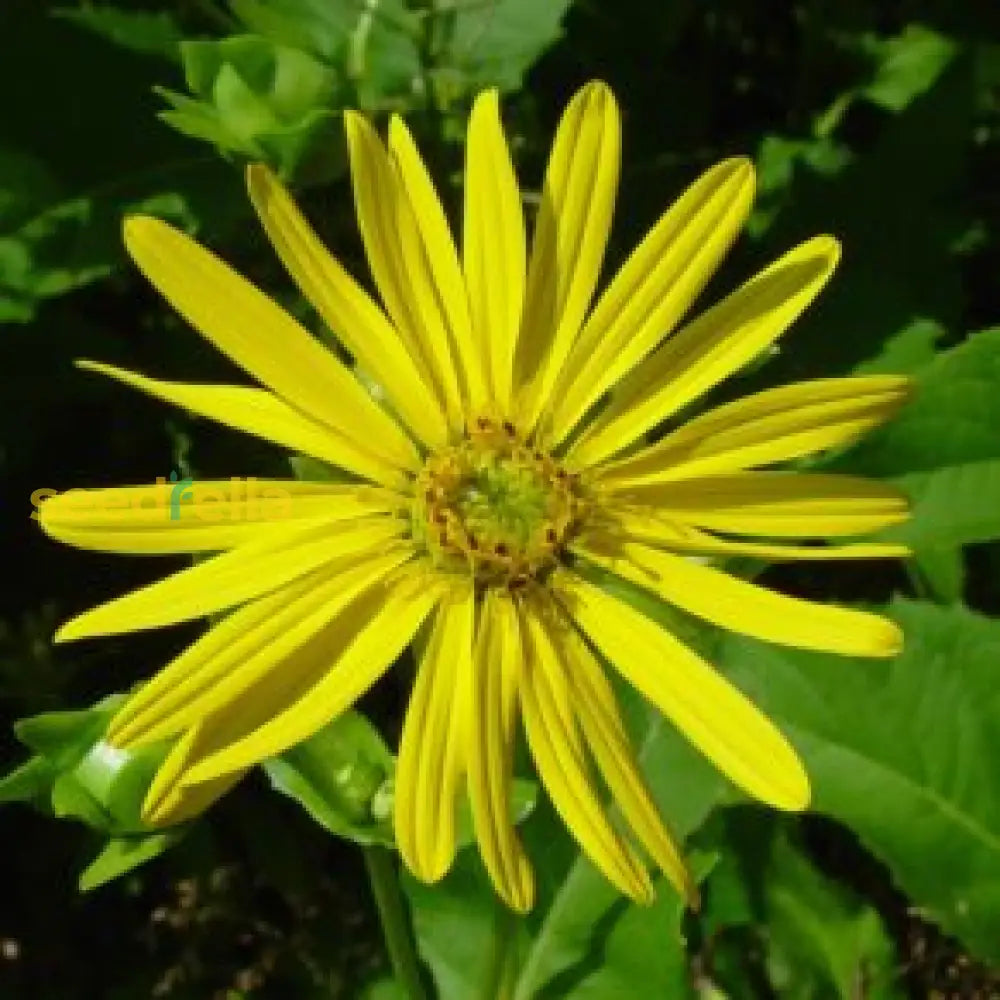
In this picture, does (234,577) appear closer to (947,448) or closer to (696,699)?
(696,699)

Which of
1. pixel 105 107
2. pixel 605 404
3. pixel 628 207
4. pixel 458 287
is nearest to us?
pixel 458 287

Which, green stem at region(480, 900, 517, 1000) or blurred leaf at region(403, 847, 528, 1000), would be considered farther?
blurred leaf at region(403, 847, 528, 1000)

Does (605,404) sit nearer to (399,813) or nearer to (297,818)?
(399,813)

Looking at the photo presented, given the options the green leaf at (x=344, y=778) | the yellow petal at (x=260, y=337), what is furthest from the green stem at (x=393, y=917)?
the yellow petal at (x=260, y=337)

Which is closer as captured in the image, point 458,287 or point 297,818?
point 458,287

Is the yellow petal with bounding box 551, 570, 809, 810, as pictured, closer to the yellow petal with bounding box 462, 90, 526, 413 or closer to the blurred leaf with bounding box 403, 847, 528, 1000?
the yellow petal with bounding box 462, 90, 526, 413

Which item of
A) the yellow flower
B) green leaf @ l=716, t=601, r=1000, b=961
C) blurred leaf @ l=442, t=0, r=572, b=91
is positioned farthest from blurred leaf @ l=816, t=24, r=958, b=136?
the yellow flower

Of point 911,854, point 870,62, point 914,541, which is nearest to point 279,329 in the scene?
point 914,541
